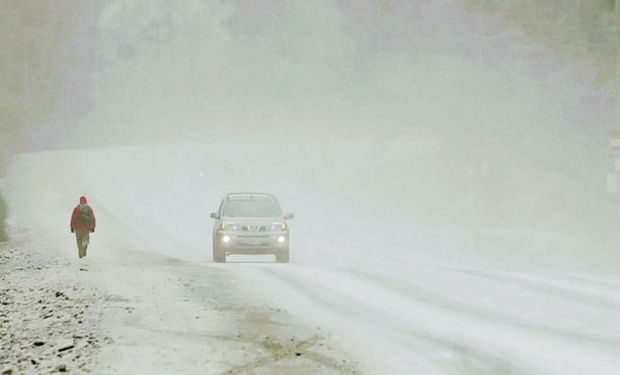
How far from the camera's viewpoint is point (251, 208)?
25812 mm

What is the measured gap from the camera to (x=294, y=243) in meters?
36.5

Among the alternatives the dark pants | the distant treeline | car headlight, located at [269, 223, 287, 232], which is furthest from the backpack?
the distant treeline

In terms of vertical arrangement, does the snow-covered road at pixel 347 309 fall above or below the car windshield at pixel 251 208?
below

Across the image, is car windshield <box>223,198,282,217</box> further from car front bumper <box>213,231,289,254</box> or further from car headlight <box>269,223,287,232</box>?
car front bumper <box>213,231,289,254</box>

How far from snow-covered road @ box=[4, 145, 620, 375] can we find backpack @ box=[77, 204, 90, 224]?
3.38 ft

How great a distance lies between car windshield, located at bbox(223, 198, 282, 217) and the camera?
25.6 meters

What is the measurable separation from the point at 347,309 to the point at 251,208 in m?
10.7

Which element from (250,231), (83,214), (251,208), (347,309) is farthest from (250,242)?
(347,309)

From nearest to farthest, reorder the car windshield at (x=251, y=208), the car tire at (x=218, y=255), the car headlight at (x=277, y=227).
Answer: the car headlight at (x=277, y=227) < the car tire at (x=218, y=255) < the car windshield at (x=251, y=208)

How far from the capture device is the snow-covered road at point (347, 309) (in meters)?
10.9

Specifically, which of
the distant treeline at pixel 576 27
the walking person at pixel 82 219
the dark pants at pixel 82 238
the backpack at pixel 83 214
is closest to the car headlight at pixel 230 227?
the walking person at pixel 82 219

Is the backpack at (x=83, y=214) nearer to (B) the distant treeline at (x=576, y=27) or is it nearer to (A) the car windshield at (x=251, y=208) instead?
(A) the car windshield at (x=251, y=208)

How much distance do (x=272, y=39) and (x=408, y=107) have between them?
23.9 meters

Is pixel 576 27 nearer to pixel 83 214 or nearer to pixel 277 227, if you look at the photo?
pixel 277 227
